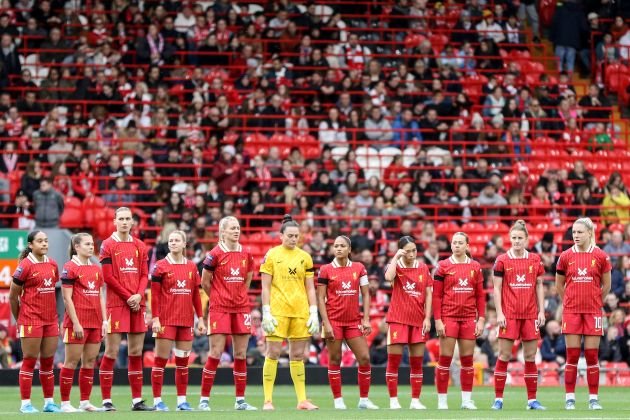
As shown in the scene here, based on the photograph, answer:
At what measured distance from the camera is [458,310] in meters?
17.1

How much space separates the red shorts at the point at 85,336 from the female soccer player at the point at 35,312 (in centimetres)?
20

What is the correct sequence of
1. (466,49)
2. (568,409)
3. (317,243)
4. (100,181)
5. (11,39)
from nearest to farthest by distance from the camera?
1. (568,409)
2. (317,243)
3. (100,181)
4. (11,39)
5. (466,49)

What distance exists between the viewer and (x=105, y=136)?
28609mm

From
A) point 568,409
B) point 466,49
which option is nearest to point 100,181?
point 466,49

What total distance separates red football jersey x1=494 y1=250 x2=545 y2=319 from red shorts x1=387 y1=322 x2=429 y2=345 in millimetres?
1107

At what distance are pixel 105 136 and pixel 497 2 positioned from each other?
10.9 metres

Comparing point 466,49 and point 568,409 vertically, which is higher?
point 466,49

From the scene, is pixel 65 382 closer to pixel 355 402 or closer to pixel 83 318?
pixel 83 318

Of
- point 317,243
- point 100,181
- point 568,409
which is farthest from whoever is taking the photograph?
point 100,181

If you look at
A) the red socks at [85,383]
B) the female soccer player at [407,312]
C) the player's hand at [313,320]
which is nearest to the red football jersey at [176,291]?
the red socks at [85,383]

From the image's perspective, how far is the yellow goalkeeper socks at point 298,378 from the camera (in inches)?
650

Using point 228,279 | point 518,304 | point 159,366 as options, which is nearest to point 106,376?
point 159,366

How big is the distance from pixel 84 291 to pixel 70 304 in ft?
1.21

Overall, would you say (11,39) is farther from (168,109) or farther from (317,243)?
(317,243)
